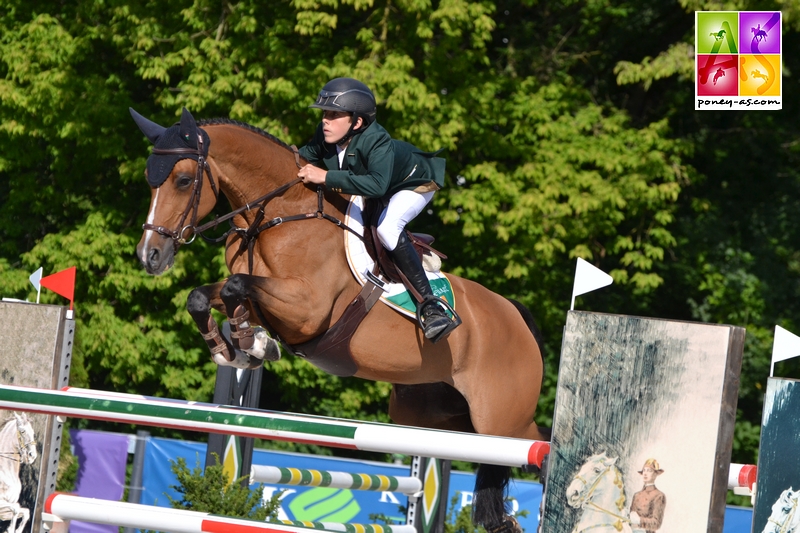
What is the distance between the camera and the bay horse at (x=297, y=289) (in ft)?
11.7

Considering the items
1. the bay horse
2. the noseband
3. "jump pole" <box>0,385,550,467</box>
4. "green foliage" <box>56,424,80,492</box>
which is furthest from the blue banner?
"jump pole" <box>0,385,550,467</box>

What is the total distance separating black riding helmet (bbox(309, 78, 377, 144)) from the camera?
3.72 m

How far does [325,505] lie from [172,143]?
4970 millimetres

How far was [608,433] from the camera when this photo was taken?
2412 millimetres

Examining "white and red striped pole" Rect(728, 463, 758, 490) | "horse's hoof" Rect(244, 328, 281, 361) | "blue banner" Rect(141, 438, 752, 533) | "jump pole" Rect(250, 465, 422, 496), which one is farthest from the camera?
"blue banner" Rect(141, 438, 752, 533)

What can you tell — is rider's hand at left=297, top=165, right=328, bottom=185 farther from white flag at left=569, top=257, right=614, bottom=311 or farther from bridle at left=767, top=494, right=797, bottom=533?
bridle at left=767, top=494, right=797, bottom=533

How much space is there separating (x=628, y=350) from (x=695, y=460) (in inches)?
13.0

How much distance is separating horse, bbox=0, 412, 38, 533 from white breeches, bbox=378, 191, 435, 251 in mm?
1656

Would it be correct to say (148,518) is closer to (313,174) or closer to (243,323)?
(243,323)

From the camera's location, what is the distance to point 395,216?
3.84m

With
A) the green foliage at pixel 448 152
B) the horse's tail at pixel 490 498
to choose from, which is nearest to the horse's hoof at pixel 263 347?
the horse's tail at pixel 490 498

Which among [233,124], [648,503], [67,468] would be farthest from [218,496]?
[67,468]

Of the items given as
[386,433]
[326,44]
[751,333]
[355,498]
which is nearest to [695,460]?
[386,433]

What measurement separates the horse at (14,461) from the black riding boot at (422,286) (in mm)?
1672
